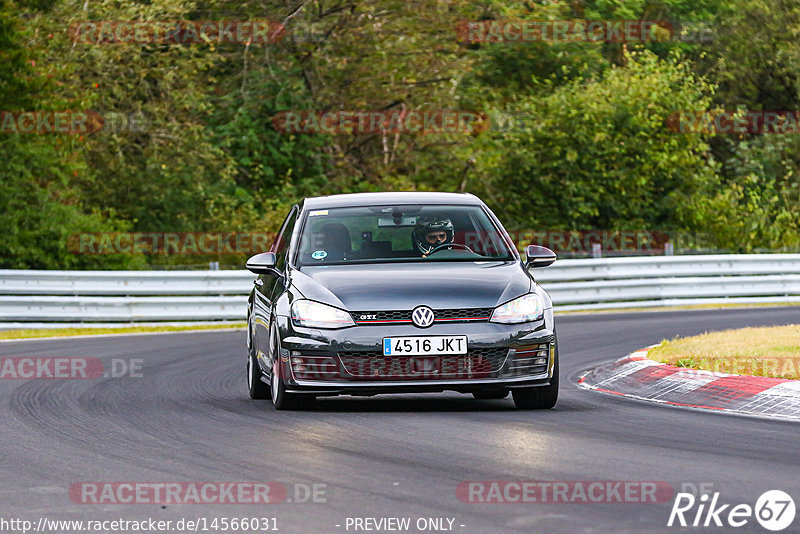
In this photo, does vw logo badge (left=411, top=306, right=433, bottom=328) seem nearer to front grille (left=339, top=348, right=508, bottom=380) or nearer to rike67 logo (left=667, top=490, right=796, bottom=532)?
front grille (left=339, top=348, right=508, bottom=380)

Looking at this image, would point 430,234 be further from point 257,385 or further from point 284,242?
point 257,385

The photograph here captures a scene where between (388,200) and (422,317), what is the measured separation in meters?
1.98

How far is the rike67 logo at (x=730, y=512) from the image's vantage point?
6.34m

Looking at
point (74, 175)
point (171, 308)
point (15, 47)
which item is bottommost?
point (171, 308)

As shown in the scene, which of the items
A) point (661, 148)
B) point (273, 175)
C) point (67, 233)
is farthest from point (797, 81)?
point (67, 233)

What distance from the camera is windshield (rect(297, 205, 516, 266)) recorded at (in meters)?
11.5

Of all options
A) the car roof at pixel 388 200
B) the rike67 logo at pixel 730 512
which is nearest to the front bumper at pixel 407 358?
the car roof at pixel 388 200

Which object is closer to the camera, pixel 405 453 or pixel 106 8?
pixel 405 453

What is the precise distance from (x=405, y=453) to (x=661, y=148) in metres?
26.1

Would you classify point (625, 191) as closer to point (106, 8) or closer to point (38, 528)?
point (106, 8)

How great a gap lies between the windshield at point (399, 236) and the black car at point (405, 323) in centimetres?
1

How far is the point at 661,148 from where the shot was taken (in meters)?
33.7

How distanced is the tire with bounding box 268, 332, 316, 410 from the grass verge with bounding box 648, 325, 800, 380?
344 cm

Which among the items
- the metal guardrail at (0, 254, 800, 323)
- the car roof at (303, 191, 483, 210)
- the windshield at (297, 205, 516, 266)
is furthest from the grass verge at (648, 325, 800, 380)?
the metal guardrail at (0, 254, 800, 323)
